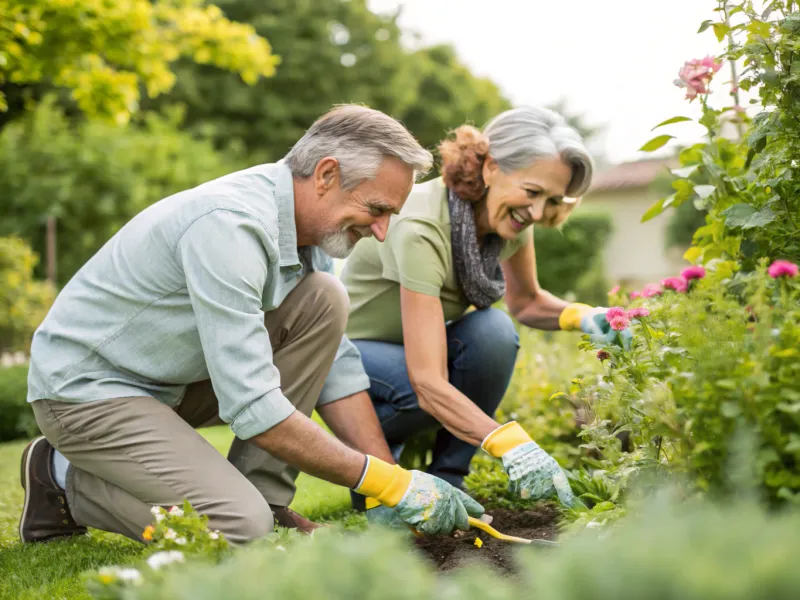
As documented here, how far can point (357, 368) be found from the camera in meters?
2.95

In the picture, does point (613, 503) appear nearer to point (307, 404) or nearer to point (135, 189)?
point (307, 404)

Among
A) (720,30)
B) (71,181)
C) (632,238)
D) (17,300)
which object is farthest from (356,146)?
(632,238)

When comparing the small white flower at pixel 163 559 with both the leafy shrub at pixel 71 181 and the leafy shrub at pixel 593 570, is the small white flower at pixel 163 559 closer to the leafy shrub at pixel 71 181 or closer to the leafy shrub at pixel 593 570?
the leafy shrub at pixel 593 570

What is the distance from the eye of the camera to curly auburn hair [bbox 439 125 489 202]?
2869 millimetres

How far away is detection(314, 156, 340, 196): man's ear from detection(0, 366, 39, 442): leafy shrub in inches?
153

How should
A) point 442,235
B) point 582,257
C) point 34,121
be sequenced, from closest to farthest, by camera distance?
point 442,235 < point 34,121 < point 582,257

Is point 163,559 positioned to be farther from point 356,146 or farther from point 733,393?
point 356,146

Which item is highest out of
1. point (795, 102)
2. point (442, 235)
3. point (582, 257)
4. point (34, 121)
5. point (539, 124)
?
point (795, 102)

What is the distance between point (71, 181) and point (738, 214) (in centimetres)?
1019

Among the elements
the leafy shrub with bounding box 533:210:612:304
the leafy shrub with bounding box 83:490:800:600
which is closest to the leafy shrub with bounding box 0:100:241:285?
the leafy shrub with bounding box 533:210:612:304

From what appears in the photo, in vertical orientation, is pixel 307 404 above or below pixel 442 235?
below

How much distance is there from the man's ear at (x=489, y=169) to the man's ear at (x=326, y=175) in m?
0.72

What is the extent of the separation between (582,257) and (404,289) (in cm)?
1284

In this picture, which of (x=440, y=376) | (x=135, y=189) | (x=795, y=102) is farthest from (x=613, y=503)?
(x=135, y=189)
